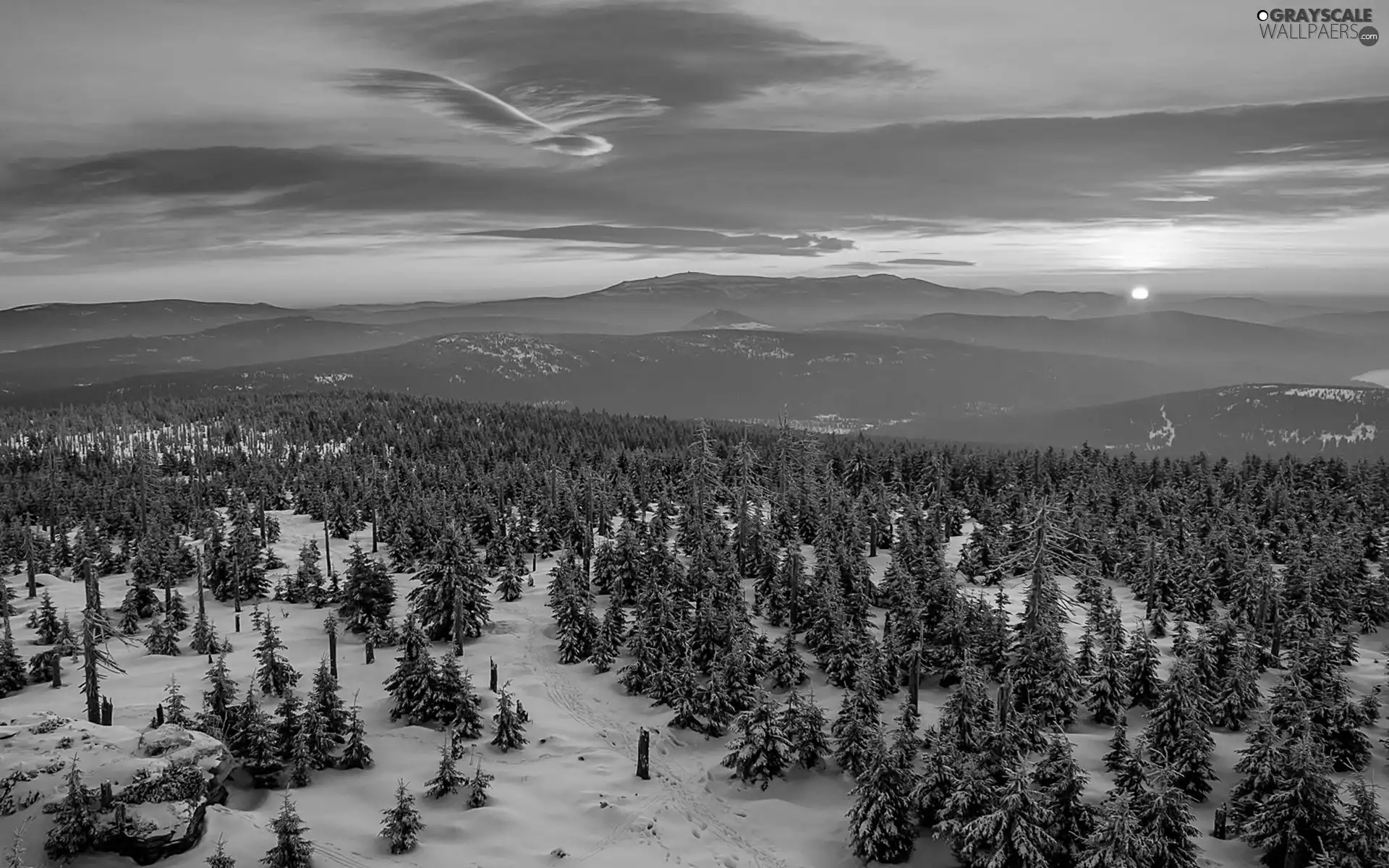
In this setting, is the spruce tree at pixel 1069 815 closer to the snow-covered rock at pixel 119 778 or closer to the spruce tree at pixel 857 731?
the spruce tree at pixel 857 731

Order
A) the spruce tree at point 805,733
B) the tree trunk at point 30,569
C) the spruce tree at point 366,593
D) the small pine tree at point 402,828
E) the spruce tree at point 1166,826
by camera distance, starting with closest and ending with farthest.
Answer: the spruce tree at point 1166,826, the small pine tree at point 402,828, the spruce tree at point 805,733, the spruce tree at point 366,593, the tree trunk at point 30,569

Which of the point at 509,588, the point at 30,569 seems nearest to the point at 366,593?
the point at 509,588

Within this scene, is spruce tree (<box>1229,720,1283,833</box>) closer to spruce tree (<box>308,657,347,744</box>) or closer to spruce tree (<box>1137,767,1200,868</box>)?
spruce tree (<box>1137,767,1200,868</box>)

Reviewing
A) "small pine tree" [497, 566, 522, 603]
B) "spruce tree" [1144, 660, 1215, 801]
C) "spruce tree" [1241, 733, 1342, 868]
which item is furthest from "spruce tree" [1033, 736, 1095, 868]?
"small pine tree" [497, 566, 522, 603]

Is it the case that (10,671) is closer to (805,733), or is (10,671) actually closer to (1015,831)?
(805,733)

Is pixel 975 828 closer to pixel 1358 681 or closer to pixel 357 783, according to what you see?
pixel 357 783

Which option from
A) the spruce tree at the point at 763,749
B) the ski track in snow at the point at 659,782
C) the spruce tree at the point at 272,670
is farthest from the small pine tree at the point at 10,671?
the spruce tree at the point at 763,749
